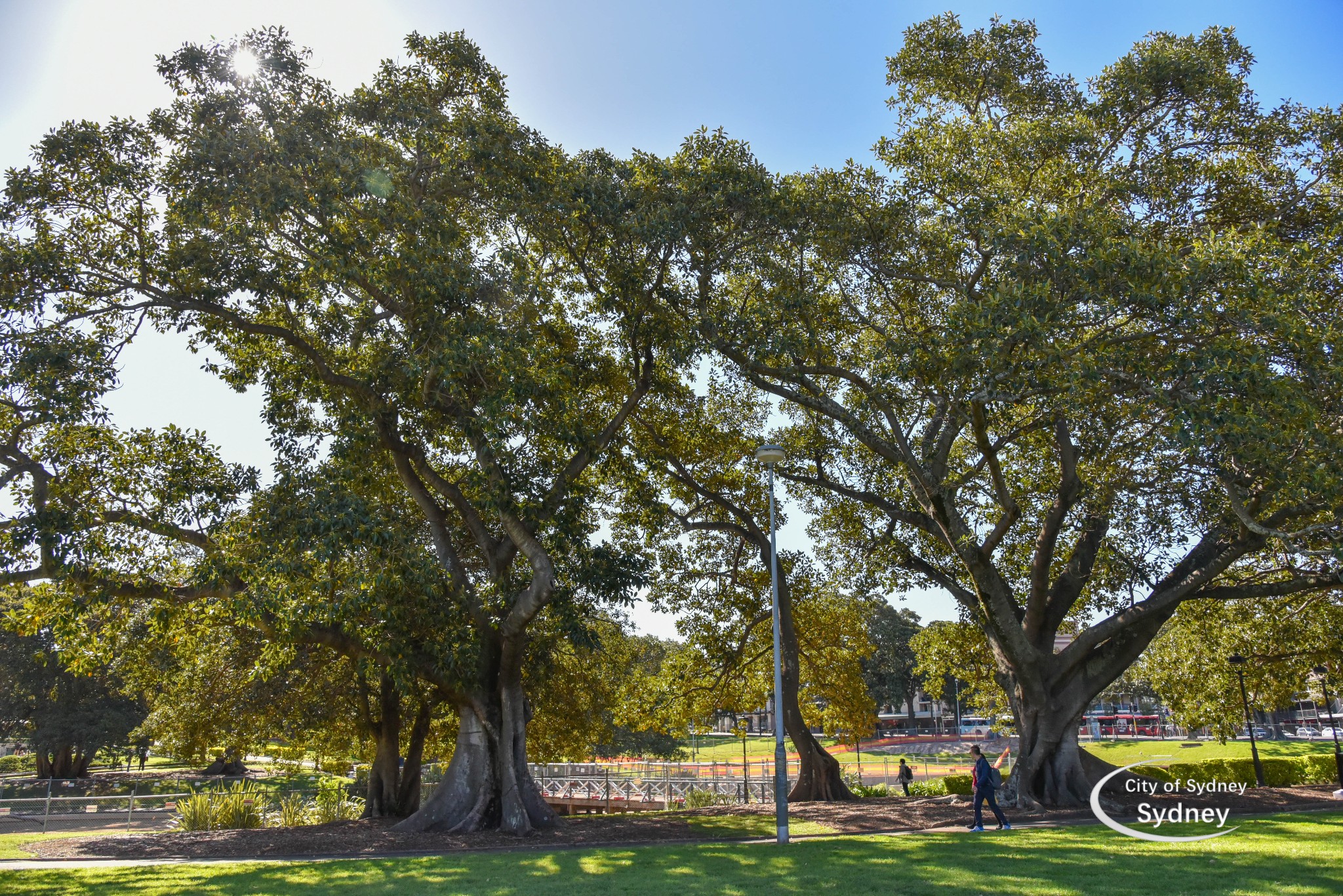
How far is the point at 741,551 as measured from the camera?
2431 cm

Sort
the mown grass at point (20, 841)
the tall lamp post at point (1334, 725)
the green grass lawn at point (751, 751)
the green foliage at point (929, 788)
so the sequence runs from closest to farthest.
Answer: the mown grass at point (20, 841)
the tall lamp post at point (1334, 725)
the green foliage at point (929, 788)
the green grass lawn at point (751, 751)

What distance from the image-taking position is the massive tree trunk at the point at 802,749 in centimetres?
2180

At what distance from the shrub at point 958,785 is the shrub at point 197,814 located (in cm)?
1951

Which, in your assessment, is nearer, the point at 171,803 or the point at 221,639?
the point at 221,639

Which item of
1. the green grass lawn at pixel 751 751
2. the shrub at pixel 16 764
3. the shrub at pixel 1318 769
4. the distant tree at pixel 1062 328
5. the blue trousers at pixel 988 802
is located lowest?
the green grass lawn at pixel 751 751

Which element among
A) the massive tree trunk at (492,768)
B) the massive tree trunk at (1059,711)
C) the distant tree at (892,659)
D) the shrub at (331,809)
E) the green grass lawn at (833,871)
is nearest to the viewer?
the green grass lawn at (833,871)

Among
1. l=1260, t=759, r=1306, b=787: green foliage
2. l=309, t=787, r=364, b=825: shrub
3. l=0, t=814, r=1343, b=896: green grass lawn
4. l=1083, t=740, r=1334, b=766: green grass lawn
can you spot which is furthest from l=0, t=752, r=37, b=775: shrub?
l=1260, t=759, r=1306, b=787: green foliage

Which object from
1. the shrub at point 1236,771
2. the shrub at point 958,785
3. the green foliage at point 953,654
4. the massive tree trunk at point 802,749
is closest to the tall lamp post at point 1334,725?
the shrub at point 1236,771

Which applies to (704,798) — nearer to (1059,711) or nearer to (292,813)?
(292,813)

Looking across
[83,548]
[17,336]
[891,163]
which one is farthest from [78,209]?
[891,163]

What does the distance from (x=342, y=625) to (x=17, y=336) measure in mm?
7015

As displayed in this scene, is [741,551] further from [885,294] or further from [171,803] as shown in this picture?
[171,803]

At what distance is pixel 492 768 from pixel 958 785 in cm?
1489

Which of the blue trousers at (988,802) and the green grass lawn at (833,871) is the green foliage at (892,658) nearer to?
the blue trousers at (988,802)
